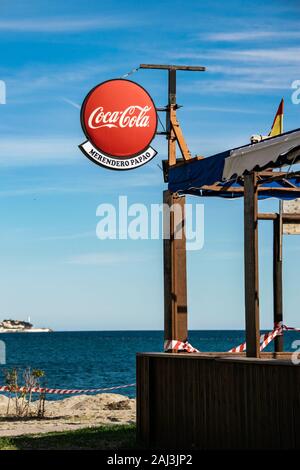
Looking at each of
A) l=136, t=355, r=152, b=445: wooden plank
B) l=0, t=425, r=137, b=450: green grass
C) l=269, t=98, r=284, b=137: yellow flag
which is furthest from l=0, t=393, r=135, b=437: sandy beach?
l=269, t=98, r=284, b=137: yellow flag

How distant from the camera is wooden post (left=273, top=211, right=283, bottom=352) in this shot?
15.6m

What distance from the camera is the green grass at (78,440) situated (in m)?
12.7

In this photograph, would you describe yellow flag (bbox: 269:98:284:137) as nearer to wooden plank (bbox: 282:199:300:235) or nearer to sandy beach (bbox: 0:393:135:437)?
wooden plank (bbox: 282:199:300:235)

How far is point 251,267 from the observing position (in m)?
11.1

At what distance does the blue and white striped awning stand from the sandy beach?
5.37 meters

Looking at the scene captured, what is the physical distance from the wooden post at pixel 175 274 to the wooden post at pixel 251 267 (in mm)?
2282

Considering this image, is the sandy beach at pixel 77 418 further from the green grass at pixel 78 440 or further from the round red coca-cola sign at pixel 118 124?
the round red coca-cola sign at pixel 118 124

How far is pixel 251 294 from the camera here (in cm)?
1104

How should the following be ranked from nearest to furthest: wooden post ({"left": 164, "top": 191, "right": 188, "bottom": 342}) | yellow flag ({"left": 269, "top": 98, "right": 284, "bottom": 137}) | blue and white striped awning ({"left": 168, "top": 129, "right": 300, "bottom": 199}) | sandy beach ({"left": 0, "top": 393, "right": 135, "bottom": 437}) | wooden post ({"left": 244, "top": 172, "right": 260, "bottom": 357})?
blue and white striped awning ({"left": 168, "top": 129, "right": 300, "bottom": 199}) → wooden post ({"left": 244, "top": 172, "right": 260, "bottom": 357}) → yellow flag ({"left": 269, "top": 98, "right": 284, "bottom": 137}) → wooden post ({"left": 164, "top": 191, "right": 188, "bottom": 342}) → sandy beach ({"left": 0, "top": 393, "right": 135, "bottom": 437})

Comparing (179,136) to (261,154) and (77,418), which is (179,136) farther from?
(77,418)

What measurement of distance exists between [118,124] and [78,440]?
16.7 feet

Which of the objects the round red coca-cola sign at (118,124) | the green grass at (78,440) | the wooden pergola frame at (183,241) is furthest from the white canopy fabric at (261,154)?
the green grass at (78,440)
